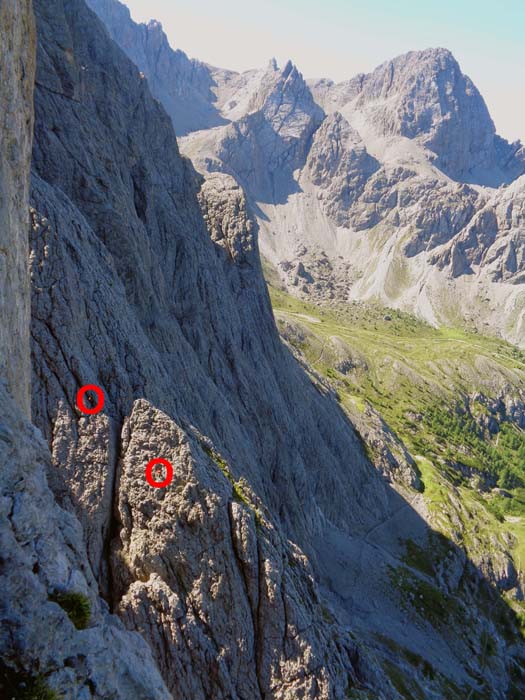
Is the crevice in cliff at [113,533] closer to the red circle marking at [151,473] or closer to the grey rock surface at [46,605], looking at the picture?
the red circle marking at [151,473]

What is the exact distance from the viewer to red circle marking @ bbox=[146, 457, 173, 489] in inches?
1079

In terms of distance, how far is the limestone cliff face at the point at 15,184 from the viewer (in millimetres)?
16328

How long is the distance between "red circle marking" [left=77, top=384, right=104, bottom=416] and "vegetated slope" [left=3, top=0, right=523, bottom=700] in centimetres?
43

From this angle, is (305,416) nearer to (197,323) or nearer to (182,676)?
(197,323)

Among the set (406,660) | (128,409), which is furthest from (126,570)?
(406,660)

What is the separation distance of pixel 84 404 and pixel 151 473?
5.71 m

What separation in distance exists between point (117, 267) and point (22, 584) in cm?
2994

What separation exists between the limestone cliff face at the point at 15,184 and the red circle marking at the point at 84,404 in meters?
5.60

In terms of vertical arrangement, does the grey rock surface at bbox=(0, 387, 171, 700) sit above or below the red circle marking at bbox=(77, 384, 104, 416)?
above

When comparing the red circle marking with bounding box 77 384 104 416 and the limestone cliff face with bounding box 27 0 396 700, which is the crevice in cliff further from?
the red circle marking with bounding box 77 384 104 416

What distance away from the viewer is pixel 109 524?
26672mm

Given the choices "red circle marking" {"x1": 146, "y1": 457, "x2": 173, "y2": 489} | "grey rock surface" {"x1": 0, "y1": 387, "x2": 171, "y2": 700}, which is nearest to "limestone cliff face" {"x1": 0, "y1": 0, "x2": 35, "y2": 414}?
"grey rock surface" {"x1": 0, "y1": 387, "x2": 171, "y2": 700}

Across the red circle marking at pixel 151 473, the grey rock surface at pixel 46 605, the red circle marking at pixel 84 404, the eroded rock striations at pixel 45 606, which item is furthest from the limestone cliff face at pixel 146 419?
the grey rock surface at pixel 46 605

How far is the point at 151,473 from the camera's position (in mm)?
27500
